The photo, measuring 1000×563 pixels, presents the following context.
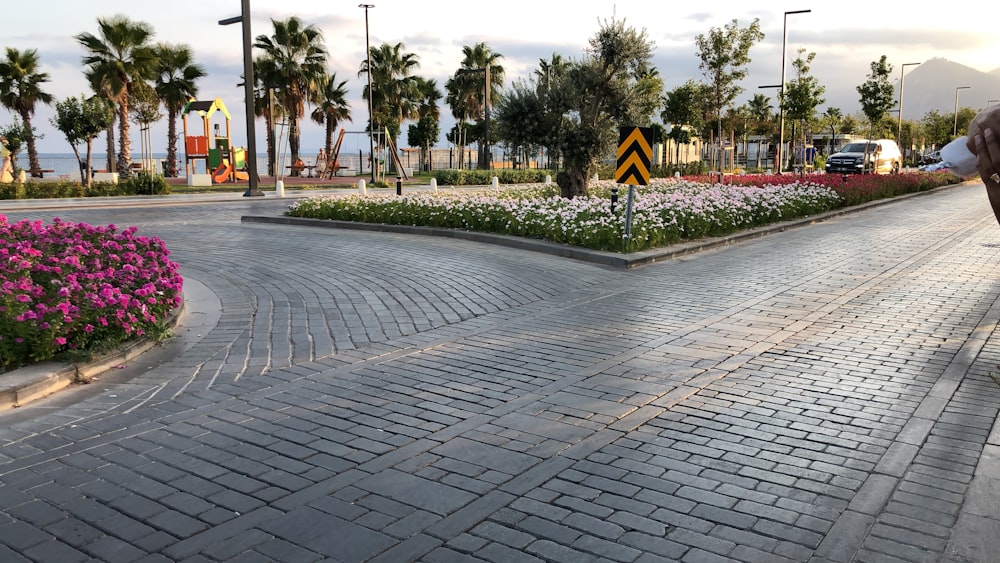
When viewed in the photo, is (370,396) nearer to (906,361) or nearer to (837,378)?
(837,378)

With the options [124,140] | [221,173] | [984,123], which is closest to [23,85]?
[124,140]

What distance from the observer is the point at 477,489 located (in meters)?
4.02

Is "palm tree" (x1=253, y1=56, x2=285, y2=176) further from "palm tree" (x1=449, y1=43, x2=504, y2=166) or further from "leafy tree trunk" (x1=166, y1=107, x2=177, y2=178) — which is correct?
"palm tree" (x1=449, y1=43, x2=504, y2=166)

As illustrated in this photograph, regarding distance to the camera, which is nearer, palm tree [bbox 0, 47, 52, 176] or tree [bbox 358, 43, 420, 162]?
palm tree [bbox 0, 47, 52, 176]

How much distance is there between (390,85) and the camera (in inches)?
2251

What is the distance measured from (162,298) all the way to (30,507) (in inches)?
150

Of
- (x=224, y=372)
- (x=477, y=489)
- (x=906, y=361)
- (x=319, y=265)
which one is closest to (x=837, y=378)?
(x=906, y=361)

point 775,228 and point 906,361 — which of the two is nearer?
point 906,361

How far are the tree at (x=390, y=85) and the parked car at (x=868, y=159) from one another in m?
29.3

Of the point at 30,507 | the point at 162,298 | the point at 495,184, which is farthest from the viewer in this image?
the point at 495,184

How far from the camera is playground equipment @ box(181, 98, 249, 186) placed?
129 feet

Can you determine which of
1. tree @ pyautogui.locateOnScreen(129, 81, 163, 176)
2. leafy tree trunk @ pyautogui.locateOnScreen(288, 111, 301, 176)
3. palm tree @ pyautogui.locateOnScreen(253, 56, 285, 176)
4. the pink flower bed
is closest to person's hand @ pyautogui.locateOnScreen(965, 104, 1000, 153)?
the pink flower bed

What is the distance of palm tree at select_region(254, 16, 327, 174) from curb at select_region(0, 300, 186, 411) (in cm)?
4594

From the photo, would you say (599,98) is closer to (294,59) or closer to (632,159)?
(632,159)
